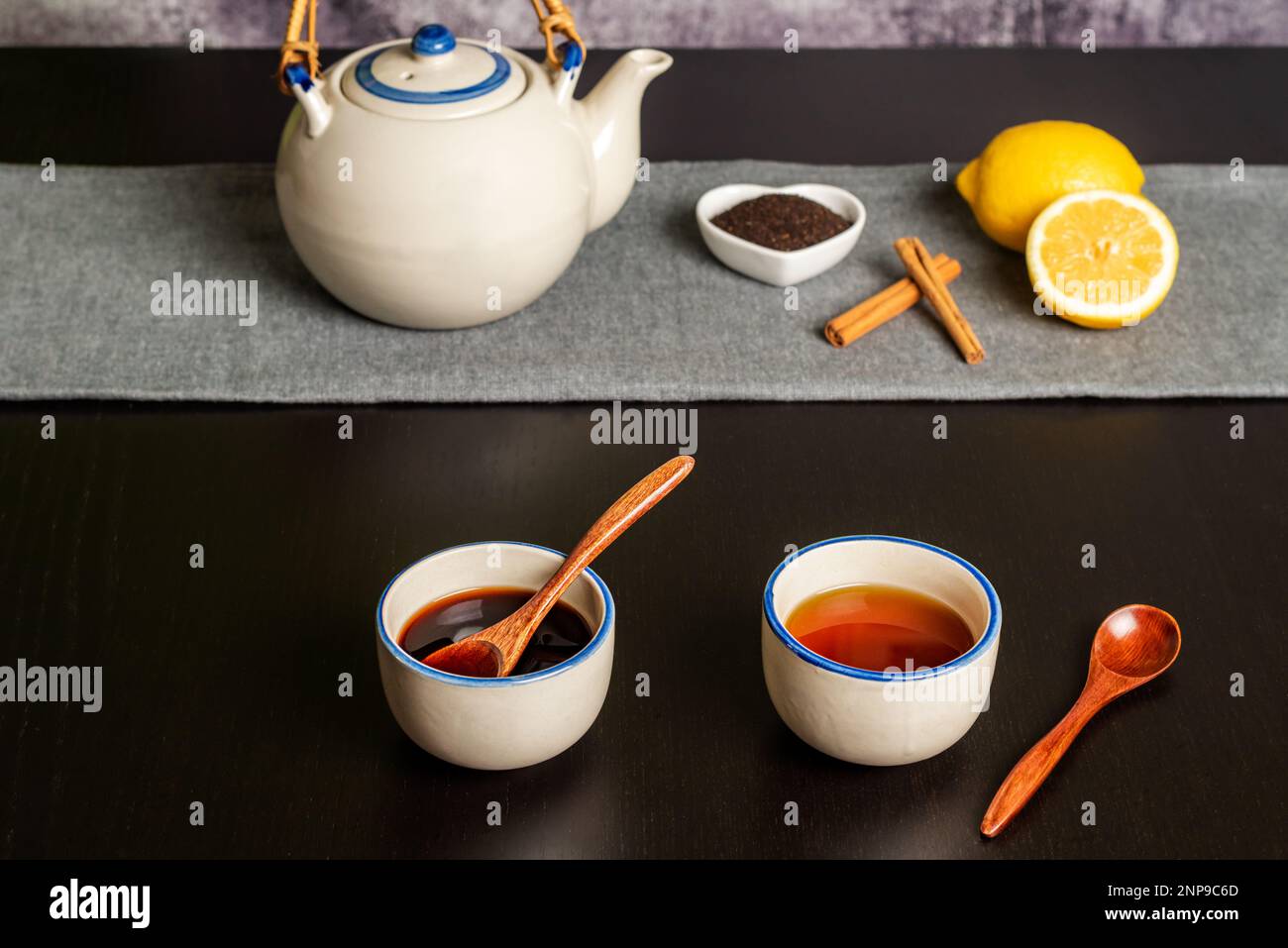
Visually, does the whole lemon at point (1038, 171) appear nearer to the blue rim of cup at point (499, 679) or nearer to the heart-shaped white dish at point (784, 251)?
the heart-shaped white dish at point (784, 251)

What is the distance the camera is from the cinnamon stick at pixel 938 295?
115 centimetres

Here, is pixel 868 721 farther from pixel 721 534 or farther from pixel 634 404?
pixel 634 404

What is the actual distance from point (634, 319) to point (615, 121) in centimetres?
17

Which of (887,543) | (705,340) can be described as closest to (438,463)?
(705,340)

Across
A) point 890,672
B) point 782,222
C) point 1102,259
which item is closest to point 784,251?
point 782,222

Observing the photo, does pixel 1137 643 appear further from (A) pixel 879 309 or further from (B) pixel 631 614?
(A) pixel 879 309

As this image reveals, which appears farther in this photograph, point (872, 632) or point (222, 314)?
point (222, 314)

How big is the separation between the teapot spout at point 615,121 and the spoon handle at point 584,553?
0.48 metres

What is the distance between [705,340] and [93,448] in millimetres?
486

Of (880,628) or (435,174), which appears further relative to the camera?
(435,174)

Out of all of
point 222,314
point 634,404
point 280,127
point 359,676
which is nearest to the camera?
point 359,676

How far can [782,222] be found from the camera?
127cm

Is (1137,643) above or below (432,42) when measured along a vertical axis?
below

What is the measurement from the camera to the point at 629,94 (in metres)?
1.21
